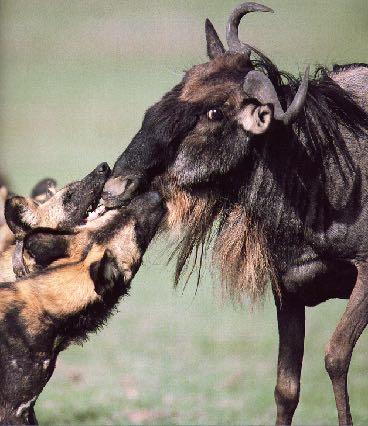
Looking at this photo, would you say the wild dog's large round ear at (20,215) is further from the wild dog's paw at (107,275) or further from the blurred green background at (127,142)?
the wild dog's paw at (107,275)

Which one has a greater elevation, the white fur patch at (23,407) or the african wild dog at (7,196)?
the african wild dog at (7,196)

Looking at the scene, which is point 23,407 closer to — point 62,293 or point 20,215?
point 62,293

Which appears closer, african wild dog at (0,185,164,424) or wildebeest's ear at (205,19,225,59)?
african wild dog at (0,185,164,424)

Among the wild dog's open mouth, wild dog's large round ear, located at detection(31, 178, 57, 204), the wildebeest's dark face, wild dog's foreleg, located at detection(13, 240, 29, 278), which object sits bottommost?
wild dog's large round ear, located at detection(31, 178, 57, 204)

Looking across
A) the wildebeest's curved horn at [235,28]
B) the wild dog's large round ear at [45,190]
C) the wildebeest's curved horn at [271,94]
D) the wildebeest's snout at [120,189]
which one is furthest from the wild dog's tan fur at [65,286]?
the wild dog's large round ear at [45,190]

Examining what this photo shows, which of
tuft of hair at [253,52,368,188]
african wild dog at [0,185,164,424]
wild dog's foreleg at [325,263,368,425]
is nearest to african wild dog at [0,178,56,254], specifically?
african wild dog at [0,185,164,424]

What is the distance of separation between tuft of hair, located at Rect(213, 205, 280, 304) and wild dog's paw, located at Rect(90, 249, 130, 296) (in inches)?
32.9

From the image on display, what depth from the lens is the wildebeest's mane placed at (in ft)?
23.2

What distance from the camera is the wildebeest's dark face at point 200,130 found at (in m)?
6.68

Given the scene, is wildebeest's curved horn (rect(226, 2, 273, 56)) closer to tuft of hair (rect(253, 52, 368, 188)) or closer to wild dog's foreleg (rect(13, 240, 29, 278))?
tuft of hair (rect(253, 52, 368, 188))

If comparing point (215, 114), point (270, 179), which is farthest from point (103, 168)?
point (270, 179)

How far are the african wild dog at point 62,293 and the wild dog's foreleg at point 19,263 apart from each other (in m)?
0.26

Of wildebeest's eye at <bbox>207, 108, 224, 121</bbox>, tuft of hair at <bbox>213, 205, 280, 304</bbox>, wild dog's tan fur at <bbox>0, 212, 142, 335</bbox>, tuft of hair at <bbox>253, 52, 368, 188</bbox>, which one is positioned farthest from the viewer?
tuft of hair at <bbox>213, 205, 280, 304</bbox>

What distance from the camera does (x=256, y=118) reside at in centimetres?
674
